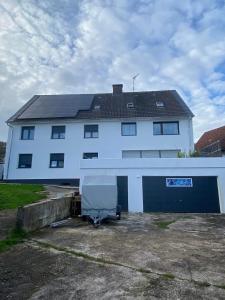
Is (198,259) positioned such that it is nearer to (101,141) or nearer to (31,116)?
(101,141)

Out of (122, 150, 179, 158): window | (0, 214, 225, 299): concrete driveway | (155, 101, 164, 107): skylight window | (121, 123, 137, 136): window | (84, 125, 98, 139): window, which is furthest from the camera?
(155, 101, 164, 107): skylight window

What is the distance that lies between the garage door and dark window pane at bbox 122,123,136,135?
9.57m

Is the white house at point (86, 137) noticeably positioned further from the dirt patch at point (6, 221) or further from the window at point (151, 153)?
the dirt patch at point (6, 221)

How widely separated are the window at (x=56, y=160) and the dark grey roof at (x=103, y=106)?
12.7 feet

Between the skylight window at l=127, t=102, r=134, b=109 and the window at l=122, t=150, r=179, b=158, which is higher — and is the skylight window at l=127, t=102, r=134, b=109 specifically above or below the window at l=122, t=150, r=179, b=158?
above

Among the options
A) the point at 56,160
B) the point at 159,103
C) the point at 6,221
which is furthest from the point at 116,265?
the point at 159,103

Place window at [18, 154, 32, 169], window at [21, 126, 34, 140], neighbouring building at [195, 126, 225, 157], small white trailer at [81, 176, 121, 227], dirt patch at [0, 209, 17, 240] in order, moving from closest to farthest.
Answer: dirt patch at [0, 209, 17, 240] < small white trailer at [81, 176, 121, 227] < window at [18, 154, 32, 169] < window at [21, 126, 34, 140] < neighbouring building at [195, 126, 225, 157]

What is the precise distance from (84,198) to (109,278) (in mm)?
7545

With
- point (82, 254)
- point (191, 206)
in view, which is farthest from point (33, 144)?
point (82, 254)

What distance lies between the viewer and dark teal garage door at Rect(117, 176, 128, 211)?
16.2 m

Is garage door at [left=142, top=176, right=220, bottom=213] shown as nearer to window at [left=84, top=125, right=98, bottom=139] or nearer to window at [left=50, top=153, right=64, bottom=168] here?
window at [left=84, top=125, right=98, bottom=139]

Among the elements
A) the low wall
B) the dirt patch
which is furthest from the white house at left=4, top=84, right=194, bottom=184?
the dirt patch

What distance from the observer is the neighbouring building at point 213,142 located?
94.1 feet

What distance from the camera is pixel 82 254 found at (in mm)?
7332
